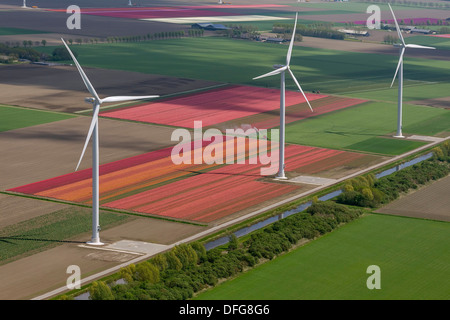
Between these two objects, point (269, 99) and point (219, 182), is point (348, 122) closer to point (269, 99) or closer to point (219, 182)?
point (269, 99)

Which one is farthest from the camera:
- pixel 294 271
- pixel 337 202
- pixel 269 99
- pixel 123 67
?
pixel 123 67

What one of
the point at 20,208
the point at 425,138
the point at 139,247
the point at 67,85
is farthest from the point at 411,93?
the point at 139,247

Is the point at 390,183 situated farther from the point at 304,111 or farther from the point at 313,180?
the point at 304,111

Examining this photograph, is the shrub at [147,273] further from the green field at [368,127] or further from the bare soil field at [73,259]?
the green field at [368,127]

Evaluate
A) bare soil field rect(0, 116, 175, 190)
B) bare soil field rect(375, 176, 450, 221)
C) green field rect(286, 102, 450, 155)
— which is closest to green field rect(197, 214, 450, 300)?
bare soil field rect(375, 176, 450, 221)

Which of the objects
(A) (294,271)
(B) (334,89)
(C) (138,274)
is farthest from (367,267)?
(B) (334,89)

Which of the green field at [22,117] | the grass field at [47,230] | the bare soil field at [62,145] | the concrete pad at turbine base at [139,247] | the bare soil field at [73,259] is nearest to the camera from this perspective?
the bare soil field at [73,259]

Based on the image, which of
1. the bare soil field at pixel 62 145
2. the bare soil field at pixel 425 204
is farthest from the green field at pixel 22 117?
the bare soil field at pixel 425 204
